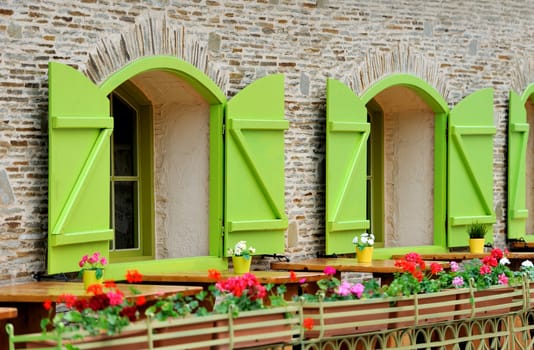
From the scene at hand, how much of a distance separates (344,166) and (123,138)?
1.99 metres

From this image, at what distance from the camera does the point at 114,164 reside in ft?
34.9

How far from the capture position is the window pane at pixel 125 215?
10.7m

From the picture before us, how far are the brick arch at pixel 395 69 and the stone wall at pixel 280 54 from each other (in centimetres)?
1

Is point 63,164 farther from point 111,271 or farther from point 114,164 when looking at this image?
point 114,164

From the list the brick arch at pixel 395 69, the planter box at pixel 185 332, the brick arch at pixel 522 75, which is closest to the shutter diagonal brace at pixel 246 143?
the brick arch at pixel 395 69

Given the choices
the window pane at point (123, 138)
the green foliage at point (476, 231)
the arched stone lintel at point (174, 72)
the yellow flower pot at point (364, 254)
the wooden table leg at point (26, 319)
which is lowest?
the wooden table leg at point (26, 319)

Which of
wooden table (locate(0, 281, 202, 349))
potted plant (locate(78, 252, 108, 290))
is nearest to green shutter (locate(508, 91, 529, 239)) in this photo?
wooden table (locate(0, 281, 202, 349))

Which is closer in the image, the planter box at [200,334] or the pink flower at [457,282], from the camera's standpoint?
the planter box at [200,334]

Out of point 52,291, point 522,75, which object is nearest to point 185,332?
point 52,291

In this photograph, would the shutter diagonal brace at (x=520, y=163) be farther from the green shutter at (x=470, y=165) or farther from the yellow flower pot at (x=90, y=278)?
the yellow flower pot at (x=90, y=278)

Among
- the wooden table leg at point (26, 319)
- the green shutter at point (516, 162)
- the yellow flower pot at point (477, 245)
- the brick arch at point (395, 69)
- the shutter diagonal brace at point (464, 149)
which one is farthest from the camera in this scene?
the green shutter at point (516, 162)

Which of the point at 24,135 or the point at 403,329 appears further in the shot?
the point at 24,135

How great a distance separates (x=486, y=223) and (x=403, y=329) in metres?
5.57

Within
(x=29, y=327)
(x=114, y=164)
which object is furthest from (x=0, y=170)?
(x=114, y=164)
